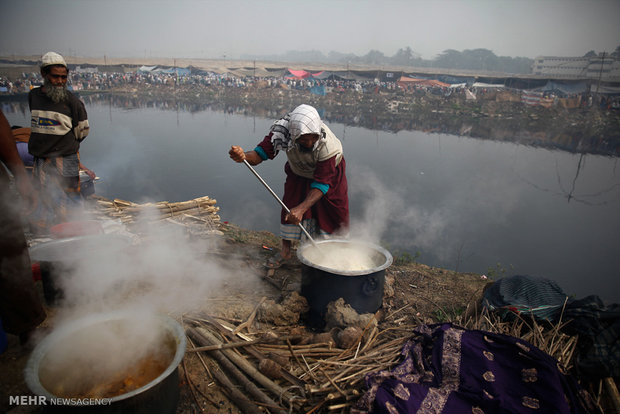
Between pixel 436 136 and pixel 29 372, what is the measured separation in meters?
18.8

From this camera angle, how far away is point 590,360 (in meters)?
2.31

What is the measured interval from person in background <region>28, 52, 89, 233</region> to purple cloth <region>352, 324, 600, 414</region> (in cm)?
399

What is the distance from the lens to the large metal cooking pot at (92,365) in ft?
5.16

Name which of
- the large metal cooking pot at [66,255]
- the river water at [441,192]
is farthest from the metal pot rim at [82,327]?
the river water at [441,192]

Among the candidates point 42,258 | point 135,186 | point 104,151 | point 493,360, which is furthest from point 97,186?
point 493,360

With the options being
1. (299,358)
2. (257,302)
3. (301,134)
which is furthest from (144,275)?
(301,134)

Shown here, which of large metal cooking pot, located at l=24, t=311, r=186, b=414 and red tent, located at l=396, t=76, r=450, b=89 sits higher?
red tent, located at l=396, t=76, r=450, b=89

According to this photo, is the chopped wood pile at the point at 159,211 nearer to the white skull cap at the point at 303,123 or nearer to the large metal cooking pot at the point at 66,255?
the large metal cooking pot at the point at 66,255

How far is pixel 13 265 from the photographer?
6.59 feet

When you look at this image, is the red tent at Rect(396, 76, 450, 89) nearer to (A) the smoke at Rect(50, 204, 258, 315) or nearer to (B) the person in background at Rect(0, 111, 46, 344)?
(A) the smoke at Rect(50, 204, 258, 315)

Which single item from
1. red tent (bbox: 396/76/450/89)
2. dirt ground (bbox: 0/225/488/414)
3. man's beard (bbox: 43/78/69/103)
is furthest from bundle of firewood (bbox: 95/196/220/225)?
red tent (bbox: 396/76/450/89)

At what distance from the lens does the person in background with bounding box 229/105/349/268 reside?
10.4 feet

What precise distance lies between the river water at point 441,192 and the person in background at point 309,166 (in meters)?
1.76

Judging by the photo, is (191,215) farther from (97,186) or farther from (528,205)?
(528,205)
